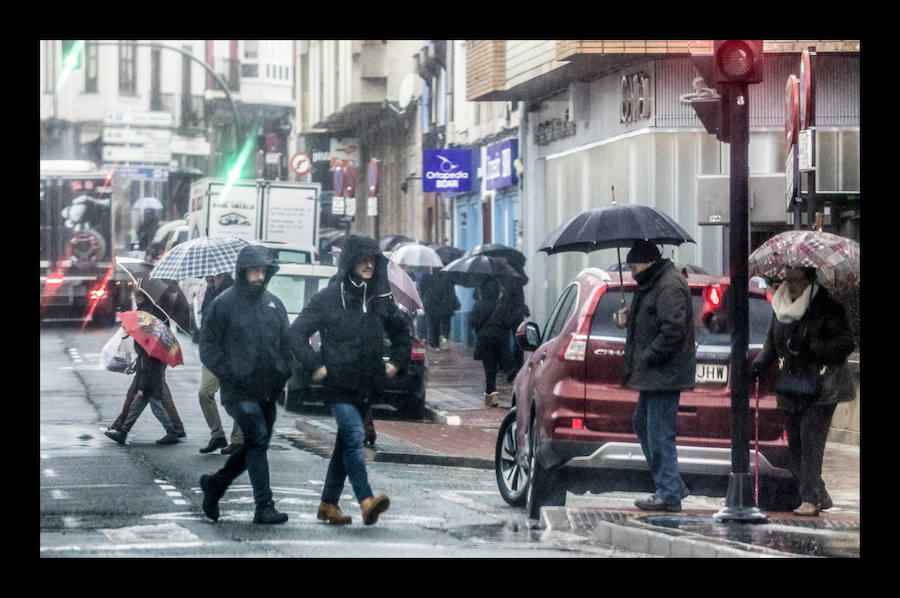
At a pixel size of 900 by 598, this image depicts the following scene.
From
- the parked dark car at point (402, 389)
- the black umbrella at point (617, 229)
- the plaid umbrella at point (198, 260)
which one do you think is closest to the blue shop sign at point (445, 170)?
the parked dark car at point (402, 389)

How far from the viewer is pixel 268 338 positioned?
11281 millimetres

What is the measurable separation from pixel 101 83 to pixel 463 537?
250ft

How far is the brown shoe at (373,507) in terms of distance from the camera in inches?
428

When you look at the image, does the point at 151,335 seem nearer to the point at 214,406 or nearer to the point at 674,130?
the point at 214,406

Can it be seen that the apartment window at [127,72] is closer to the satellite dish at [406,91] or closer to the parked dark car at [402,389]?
the satellite dish at [406,91]

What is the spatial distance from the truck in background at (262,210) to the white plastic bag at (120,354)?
20678 mm

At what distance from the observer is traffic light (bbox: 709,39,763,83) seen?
10734 millimetres

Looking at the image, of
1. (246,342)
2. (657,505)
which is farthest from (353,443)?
(657,505)

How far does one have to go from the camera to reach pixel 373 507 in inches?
428

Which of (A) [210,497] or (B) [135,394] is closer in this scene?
(A) [210,497]

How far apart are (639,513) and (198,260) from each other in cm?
515

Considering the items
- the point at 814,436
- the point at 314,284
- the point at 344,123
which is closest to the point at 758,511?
the point at 814,436
